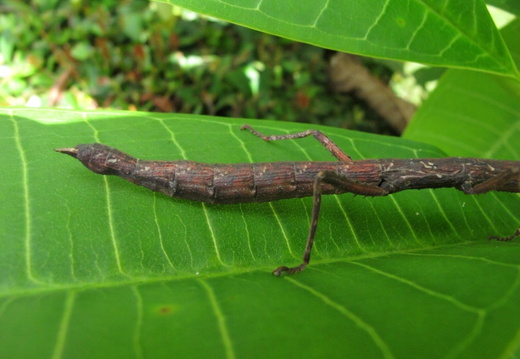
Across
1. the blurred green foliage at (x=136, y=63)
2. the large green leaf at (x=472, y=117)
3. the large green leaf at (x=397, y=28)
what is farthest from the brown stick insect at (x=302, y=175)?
the blurred green foliage at (x=136, y=63)

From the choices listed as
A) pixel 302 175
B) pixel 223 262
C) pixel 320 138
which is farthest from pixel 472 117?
pixel 223 262

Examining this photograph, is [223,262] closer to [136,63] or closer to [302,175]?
[302,175]

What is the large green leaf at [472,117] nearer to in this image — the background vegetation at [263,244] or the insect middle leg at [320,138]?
the background vegetation at [263,244]

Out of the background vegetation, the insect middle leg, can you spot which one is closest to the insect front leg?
the background vegetation

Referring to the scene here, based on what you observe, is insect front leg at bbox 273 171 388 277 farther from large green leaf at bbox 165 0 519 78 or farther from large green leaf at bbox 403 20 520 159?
large green leaf at bbox 403 20 520 159

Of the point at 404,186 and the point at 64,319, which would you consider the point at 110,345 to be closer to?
the point at 64,319

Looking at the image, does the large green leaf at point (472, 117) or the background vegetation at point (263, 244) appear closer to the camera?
the background vegetation at point (263, 244)

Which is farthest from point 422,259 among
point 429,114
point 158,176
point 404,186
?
point 429,114
